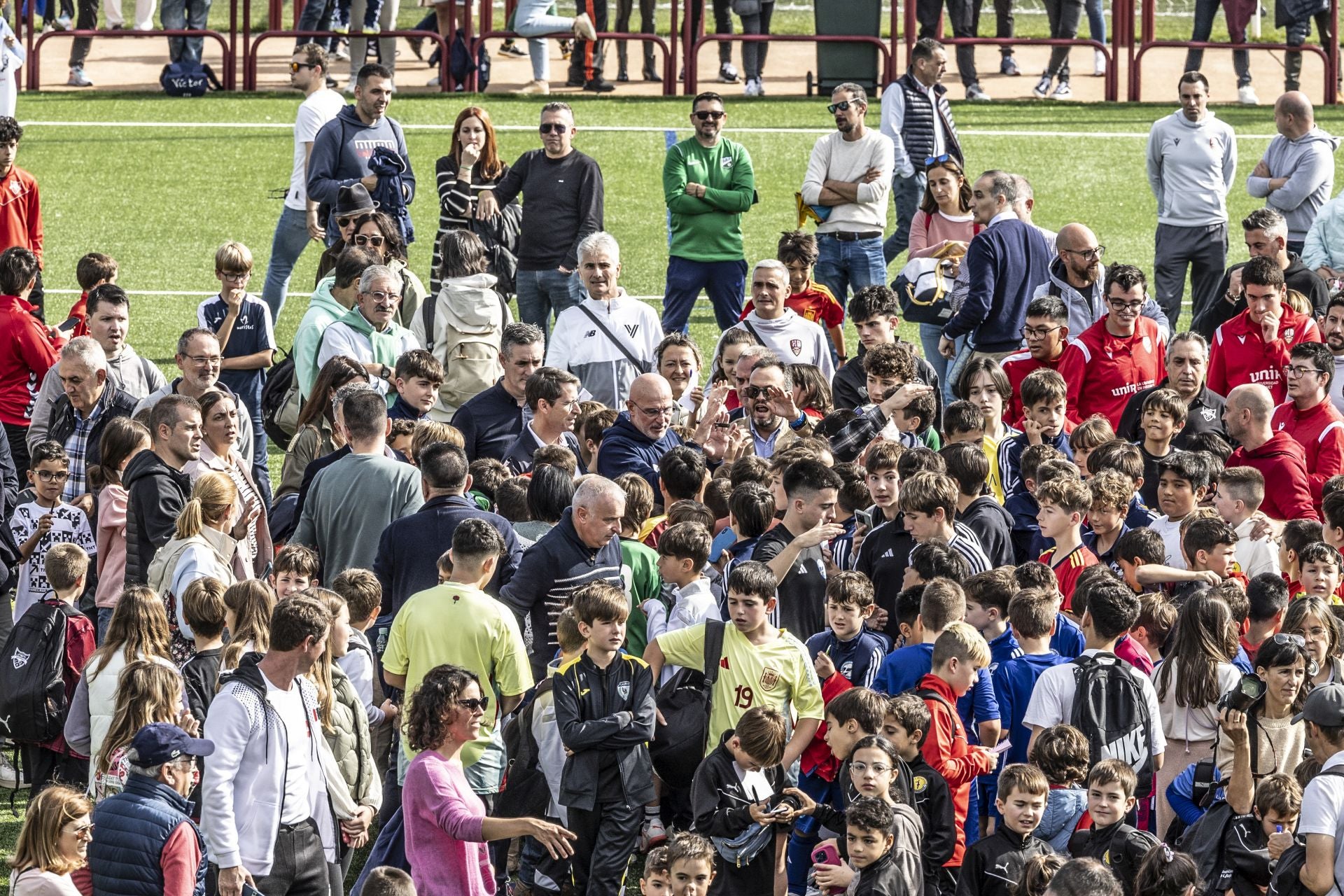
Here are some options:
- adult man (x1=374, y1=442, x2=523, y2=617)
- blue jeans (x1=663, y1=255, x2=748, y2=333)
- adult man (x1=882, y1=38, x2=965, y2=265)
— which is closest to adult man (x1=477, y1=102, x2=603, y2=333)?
blue jeans (x1=663, y1=255, x2=748, y2=333)

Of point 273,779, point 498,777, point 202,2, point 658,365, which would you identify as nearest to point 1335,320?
point 658,365

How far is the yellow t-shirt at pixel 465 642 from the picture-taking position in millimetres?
7395

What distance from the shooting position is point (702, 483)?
8875mm

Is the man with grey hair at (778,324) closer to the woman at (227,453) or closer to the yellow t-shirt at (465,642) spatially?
the woman at (227,453)

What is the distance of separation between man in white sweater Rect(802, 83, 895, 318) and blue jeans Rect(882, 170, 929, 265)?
106 centimetres

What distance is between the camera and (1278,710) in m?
7.16

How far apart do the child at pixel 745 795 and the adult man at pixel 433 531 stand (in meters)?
1.33

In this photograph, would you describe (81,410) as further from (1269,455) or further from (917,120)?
(917,120)

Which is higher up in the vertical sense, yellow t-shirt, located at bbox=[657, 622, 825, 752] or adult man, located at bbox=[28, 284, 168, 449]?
adult man, located at bbox=[28, 284, 168, 449]

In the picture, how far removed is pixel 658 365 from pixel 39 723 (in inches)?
150

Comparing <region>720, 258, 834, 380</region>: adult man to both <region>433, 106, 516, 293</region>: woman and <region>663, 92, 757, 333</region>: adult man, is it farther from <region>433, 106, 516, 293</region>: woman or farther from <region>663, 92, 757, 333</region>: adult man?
<region>433, 106, 516, 293</region>: woman

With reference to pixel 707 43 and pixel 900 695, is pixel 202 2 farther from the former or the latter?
pixel 900 695

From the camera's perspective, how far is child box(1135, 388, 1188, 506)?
30.6 feet

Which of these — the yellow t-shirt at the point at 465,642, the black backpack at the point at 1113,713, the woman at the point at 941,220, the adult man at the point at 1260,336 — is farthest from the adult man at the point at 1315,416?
the yellow t-shirt at the point at 465,642
